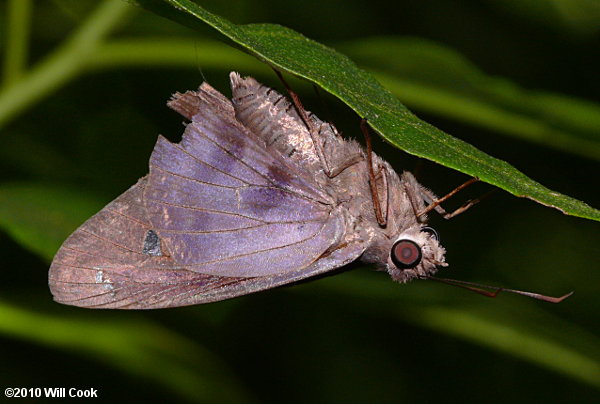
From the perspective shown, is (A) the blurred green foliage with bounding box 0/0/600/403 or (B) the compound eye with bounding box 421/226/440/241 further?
(A) the blurred green foliage with bounding box 0/0/600/403

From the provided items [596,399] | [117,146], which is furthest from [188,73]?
[596,399]

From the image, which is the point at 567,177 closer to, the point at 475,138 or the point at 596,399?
the point at 475,138

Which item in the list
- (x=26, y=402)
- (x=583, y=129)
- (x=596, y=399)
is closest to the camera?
(x=583, y=129)

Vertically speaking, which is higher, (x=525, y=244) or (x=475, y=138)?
(x=475, y=138)

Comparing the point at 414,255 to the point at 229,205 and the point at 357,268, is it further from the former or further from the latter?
the point at 229,205

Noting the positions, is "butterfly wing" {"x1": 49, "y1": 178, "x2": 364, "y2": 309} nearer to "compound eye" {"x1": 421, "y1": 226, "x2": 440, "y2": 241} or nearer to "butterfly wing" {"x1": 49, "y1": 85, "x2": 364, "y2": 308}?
"butterfly wing" {"x1": 49, "y1": 85, "x2": 364, "y2": 308}

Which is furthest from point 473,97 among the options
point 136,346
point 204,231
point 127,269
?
point 136,346

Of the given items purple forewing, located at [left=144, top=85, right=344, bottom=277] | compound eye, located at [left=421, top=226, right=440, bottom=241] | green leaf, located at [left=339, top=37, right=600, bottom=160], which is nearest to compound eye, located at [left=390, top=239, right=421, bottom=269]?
compound eye, located at [left=421, top=226, right=440, bottom=241]
